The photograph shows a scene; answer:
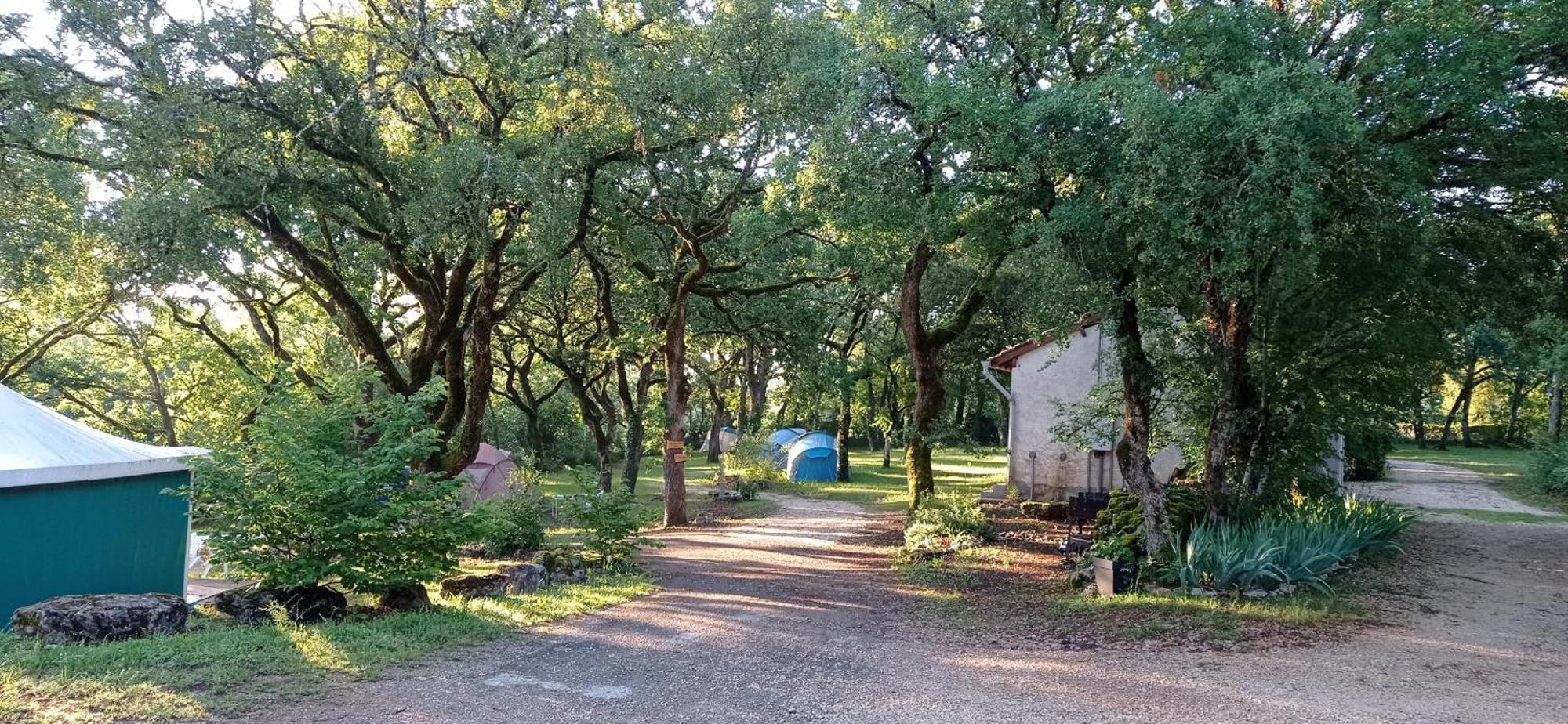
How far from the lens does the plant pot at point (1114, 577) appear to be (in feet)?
30.0

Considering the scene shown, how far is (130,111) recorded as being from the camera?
9.93 metres

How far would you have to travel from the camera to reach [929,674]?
6332 millimetres

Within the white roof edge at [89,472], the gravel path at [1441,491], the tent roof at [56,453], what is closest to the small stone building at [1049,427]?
the gravel path at [1441,491]

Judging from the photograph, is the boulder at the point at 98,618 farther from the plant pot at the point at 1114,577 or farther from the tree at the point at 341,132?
the plant pot at the point at 1114,577

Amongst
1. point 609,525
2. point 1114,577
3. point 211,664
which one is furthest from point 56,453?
point 1114,577

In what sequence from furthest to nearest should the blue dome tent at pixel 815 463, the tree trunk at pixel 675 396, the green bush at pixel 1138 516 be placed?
the blue dome tent at pixel 815 463
the tree trunk at pixel 675 396
the green bush at pixel 1138 516

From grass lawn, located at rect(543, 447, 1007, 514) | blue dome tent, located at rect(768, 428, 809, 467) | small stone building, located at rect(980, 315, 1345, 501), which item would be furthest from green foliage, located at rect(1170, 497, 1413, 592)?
blue dome tent, located at rect(768, 428, 809, 467)

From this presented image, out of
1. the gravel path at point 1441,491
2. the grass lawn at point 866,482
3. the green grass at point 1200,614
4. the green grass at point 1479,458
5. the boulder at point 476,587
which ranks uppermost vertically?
the green grass at point 1479,458

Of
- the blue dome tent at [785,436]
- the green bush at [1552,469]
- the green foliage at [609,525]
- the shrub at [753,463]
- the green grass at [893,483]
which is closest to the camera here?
the green foliage at [609,525]

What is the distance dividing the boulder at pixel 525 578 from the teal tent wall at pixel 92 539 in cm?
338

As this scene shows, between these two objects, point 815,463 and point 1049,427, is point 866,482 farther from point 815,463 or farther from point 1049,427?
point 1049,427

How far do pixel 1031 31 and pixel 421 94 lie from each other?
8.13 meters

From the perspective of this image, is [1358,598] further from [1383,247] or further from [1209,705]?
[1209,705]

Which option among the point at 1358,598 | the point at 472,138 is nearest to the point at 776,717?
the point at 1358,598
